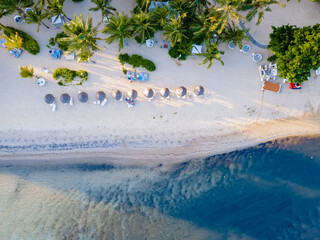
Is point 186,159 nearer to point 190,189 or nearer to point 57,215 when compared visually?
point 190,189

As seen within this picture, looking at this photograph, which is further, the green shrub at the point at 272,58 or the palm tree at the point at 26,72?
the green shrub at the point at 272,58

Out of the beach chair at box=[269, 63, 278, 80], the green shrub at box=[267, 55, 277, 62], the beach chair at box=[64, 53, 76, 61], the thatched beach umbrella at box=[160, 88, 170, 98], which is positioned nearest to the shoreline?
the beach chair at box=[269, 63, 278, 80]

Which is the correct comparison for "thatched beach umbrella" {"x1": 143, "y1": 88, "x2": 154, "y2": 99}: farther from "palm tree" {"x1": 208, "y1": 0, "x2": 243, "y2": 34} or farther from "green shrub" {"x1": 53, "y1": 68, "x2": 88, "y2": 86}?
"palm tree" {"x1": 208, "y1": 0, "x2": 243, "y2": 34}

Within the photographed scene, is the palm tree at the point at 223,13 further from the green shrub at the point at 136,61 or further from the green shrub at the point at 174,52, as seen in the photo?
the green shrub at the point at 136,61

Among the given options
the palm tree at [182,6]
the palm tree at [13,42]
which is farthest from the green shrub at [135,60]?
the palm tree at [13,42]

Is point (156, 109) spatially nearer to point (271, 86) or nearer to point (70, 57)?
point (70, 57)

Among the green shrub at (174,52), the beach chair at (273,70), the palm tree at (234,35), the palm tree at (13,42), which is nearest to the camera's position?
the palm tree at (13,42)
